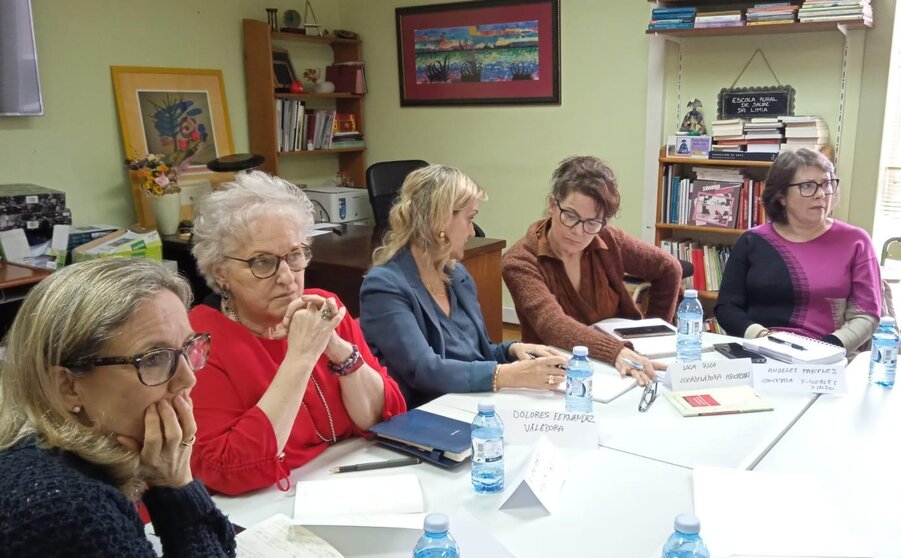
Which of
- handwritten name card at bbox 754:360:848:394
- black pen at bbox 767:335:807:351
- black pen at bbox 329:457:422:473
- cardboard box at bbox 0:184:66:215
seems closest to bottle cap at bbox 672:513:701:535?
black pen at bbox 329:457:422:473

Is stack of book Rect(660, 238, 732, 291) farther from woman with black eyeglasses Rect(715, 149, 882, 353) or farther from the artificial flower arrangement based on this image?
the artificial flower arrangement

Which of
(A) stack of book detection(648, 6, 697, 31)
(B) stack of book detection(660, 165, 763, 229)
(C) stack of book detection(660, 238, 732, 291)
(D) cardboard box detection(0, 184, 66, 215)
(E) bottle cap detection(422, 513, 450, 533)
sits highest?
(A) stack of book detection(648, 6, 697, 31)

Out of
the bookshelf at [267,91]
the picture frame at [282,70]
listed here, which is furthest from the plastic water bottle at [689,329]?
the picture frame at [282,70]

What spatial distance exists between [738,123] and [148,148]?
3.04m

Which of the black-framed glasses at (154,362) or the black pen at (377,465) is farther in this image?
the black pen at (377,465)

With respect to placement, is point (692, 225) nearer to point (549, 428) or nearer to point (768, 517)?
point (549, 428)

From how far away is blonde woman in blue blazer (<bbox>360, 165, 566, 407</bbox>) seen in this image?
6.25 feet

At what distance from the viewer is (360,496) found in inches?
52.7

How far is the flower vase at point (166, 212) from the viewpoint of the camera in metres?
3.77

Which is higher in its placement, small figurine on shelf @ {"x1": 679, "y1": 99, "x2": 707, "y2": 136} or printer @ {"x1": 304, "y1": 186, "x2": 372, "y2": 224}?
small figurine on shelf @ {"x1": 679, "y1": 99, "x2": 707, "y2": 136}

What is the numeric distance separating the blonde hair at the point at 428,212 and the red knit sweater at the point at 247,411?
39cm

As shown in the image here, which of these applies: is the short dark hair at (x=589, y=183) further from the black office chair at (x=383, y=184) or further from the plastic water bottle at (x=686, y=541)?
the black office chair at (x=383, y=184)

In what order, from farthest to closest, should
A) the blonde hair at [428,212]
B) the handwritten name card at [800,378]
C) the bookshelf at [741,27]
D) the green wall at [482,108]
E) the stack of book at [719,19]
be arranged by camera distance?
the green wall at [482,108] → the stack of book at [719,19] → the bookshelf at [741,27] → the blonde hair at [428,212] → the handwritten name card at [800,378]

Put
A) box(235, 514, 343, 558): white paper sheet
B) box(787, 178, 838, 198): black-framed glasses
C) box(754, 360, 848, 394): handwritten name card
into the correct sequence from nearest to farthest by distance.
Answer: box(235, 514, 343, 558): white paper sheet → box(754, 360, 848, 394): handwritten name card → box(787, 178, 838, 198): black-framed glasses
